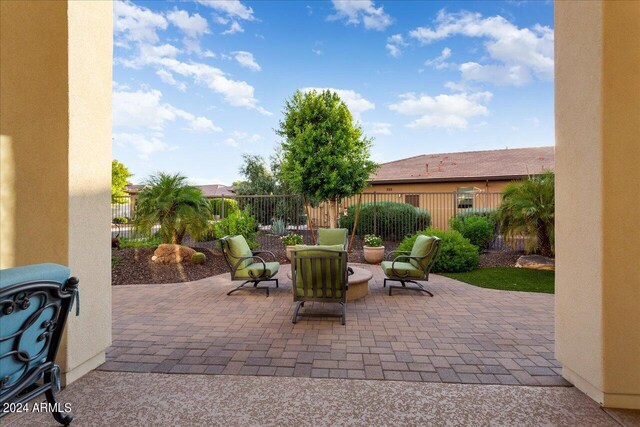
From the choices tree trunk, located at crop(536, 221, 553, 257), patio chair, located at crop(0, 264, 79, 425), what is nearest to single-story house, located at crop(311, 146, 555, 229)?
tree trunk, located at crop(536, 221, 553, 257)

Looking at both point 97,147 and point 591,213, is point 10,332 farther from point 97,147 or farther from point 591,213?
point 591,213

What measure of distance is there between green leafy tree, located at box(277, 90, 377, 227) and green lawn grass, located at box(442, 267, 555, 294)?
3.84 metres

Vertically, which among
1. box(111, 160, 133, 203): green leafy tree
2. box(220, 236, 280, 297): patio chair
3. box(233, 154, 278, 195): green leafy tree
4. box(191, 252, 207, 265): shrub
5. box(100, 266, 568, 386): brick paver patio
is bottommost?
box(100, 266, 568, 386): brick paver patio

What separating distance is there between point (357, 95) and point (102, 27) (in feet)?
27.9

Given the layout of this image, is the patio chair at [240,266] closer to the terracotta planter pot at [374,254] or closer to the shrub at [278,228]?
the terracotta planter pot at [374,254]

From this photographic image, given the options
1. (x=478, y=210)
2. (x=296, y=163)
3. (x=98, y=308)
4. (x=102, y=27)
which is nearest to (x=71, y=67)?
(x=102, y=27)

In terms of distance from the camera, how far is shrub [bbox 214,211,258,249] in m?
9.07

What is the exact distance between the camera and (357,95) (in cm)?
1034

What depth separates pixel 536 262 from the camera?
7.97 metres

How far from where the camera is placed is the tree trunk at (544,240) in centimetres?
820

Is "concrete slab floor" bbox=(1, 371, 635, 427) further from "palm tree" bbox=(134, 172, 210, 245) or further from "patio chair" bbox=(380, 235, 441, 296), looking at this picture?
"palm tree" bbox=(134, 172, 210, 245)

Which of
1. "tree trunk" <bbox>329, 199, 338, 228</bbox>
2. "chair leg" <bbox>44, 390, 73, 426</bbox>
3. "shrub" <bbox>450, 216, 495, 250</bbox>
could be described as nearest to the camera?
"chair leg" <bbox>44, 390, 73, 426</bbox>

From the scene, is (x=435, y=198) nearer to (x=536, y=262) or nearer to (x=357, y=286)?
(x=536, y=262)

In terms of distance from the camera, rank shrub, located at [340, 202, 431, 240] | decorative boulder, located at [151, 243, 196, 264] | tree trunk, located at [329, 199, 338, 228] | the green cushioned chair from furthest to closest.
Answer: shrub, located at [340, 202, 431, 240]
tree trunk, located at [329, 199, 338, 228]
decorative boulder, located at [151, 243, 196, 264]
the green cushioned chair
